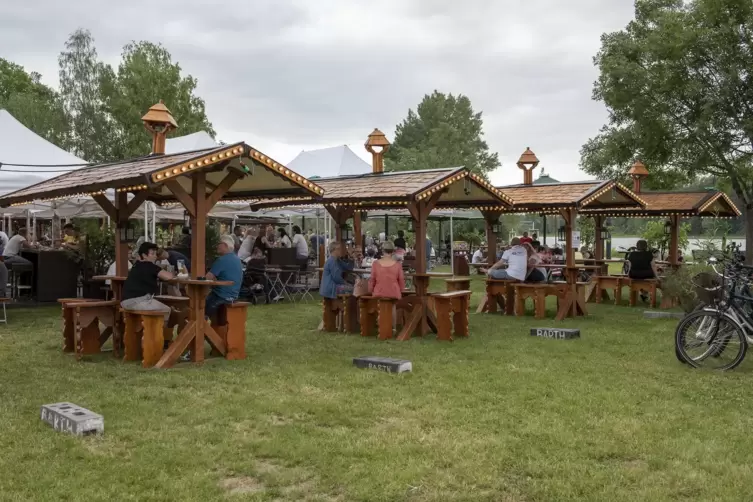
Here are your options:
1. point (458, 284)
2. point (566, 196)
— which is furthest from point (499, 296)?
point (458, 284)

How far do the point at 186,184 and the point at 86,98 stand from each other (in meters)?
27.7

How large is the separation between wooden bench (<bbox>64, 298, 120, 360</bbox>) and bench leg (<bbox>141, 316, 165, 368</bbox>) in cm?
98

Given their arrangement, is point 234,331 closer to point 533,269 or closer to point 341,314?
point 341,314

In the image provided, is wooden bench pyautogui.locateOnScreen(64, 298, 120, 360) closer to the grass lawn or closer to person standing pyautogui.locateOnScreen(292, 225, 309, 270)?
the grass lawn

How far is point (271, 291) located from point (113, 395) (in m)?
8.21

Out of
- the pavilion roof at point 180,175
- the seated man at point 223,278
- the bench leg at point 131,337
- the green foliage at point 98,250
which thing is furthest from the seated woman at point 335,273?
the green foliage at point 98,250

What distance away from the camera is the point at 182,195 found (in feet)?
24.3

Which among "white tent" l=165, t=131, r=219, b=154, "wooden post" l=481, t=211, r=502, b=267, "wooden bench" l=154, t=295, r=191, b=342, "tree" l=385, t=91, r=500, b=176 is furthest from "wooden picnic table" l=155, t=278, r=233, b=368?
"tree" l=385, t=91, r=500, b=176

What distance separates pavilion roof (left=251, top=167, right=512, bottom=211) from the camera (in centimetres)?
943

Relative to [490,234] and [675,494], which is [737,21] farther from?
[675,494]

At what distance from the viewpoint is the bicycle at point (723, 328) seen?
7.23 metres

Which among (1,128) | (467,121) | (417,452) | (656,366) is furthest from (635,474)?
(467,121)

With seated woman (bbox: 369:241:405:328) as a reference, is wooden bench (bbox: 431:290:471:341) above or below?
below

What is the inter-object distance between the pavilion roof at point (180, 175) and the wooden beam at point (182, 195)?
66 millimetres
